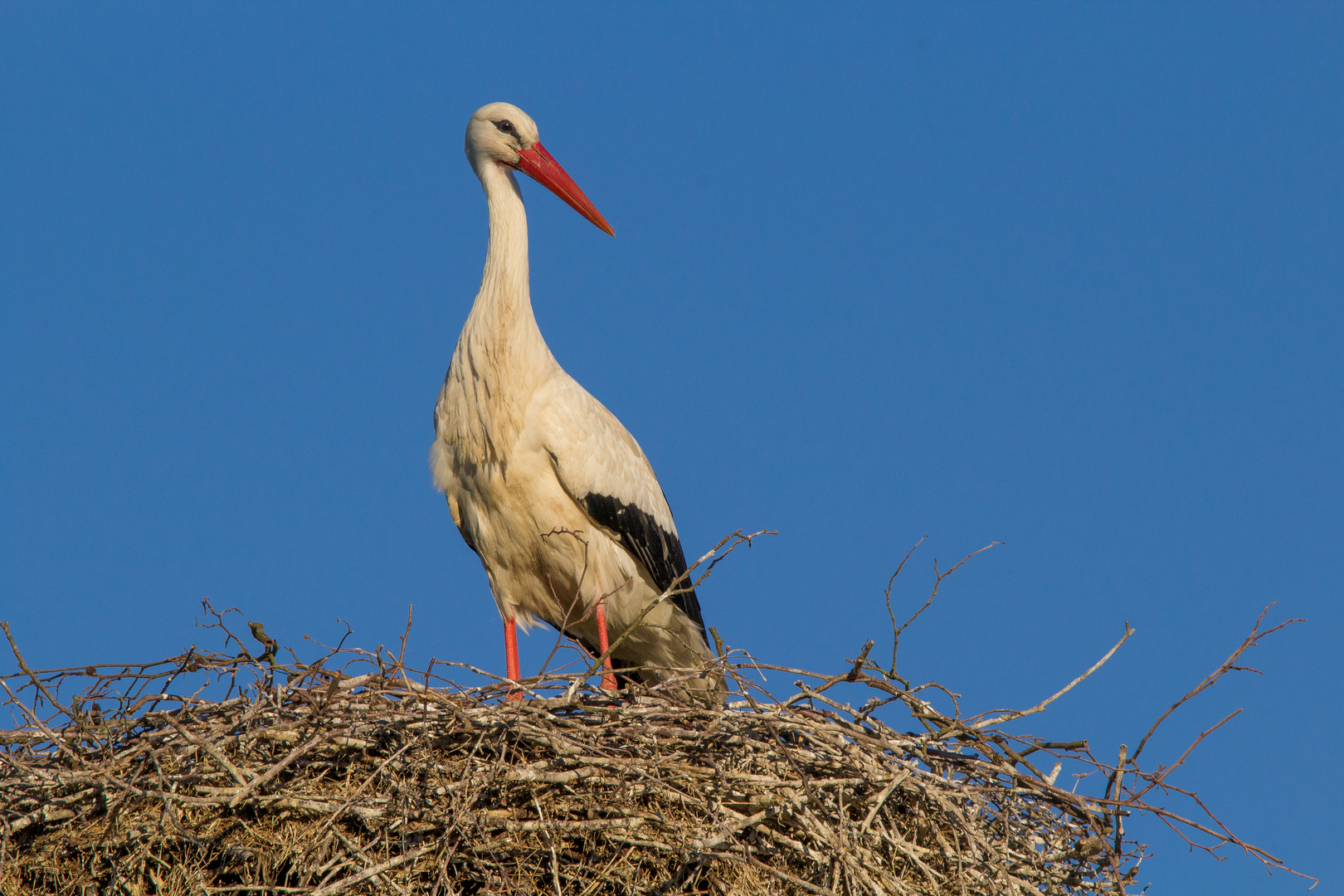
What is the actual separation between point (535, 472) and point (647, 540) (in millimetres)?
611

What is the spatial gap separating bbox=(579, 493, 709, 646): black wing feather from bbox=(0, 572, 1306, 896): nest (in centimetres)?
144

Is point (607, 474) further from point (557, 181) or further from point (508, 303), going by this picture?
point (557, 181)

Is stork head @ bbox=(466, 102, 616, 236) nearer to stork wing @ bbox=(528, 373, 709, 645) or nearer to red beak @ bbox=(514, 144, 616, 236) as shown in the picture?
red beak @ bbox=(514, 144, 616, 236)

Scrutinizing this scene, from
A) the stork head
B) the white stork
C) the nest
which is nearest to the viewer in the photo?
the nest

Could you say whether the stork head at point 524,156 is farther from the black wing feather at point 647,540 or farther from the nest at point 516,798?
the nest at point 516,798

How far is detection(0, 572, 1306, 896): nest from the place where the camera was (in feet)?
12.0

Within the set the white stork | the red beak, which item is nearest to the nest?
the white stork

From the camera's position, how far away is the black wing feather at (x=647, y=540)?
212 inches

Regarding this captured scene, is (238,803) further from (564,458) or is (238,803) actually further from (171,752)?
(564,458)

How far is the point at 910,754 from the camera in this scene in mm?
3957

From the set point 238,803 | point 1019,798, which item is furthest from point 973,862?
point 238,803

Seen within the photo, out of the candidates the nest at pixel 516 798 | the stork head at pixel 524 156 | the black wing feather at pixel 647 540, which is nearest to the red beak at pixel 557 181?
the stork head at pixel 524 156

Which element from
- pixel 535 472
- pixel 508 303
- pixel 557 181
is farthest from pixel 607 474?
pixel 557 181

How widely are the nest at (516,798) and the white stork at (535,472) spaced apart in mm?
1238
